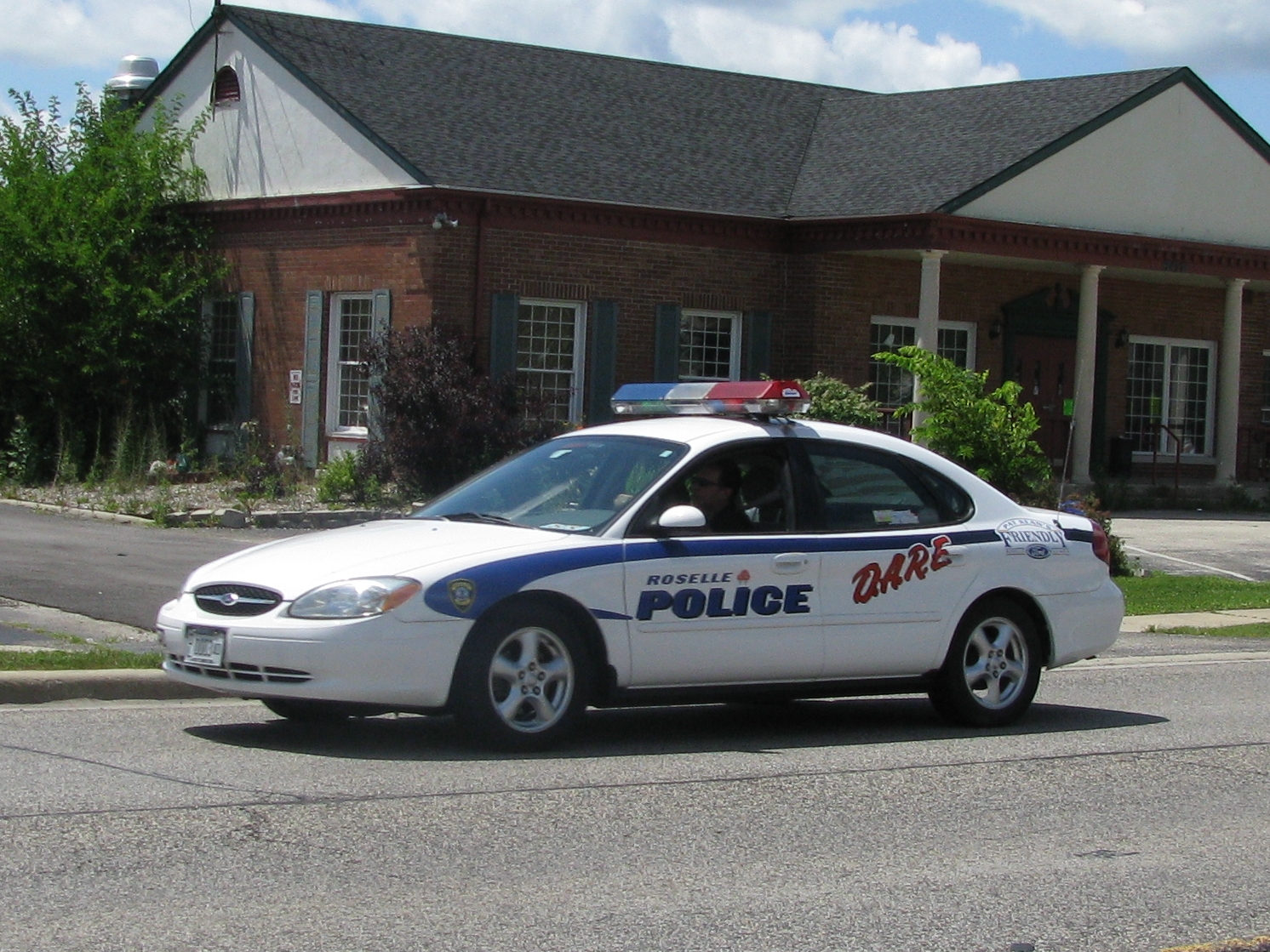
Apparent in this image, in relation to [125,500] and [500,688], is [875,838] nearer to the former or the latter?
[500,688]

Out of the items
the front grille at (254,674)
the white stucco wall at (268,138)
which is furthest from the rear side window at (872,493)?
the white stucco wall at (268,138)

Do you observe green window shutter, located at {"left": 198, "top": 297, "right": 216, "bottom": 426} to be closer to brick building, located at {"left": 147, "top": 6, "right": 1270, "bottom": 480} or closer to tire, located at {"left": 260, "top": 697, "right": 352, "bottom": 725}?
brick building, located at {"left": 147, "top": 6, "right": 1270, "bottom": 480}

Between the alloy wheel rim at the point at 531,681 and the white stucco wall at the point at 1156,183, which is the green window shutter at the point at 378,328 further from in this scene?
the alloy wheel rim at the point at 531,681

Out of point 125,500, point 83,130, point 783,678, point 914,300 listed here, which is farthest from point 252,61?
point 783,678

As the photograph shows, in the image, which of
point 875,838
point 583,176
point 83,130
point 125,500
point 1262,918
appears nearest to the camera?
point 1262,918

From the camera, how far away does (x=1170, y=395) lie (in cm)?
3072

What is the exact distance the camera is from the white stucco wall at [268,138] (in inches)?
950

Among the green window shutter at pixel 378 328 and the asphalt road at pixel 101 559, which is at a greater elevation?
the green window shutter at pixel 378 328

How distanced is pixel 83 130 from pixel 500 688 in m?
20.9

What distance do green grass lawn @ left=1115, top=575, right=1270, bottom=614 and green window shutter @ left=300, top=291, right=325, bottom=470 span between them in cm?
1159

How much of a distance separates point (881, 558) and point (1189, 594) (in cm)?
970

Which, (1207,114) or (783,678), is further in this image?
(1207,114)

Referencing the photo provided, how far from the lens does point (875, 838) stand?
23.0 feet

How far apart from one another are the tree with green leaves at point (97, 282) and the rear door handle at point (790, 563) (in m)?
16.8
